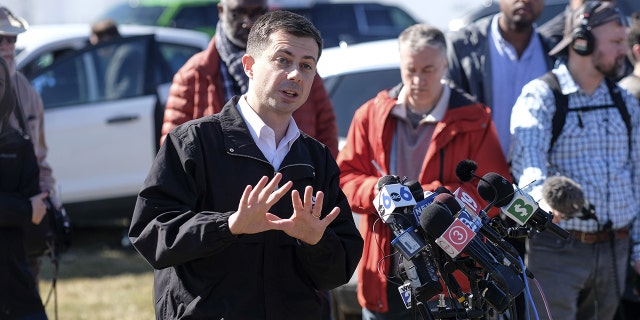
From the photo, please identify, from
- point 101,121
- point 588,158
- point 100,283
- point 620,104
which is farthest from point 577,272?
point 101,121

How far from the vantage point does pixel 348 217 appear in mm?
3867

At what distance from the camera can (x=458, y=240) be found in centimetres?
330

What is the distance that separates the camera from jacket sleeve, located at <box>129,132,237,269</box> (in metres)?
3.43

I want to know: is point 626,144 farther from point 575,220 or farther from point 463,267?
point 463,267

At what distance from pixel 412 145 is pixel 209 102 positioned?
41.0 inches

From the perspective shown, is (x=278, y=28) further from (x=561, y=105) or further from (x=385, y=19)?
(x=385, y=19)

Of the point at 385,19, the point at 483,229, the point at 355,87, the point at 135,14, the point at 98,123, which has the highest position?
the point at 483,229

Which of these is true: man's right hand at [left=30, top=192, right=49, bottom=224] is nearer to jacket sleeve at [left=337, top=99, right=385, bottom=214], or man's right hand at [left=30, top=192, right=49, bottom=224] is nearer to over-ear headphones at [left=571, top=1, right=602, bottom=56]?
jacket sleeve at [left=337, top=99, right=385, bottom=214]

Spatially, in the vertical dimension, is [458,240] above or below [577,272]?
above

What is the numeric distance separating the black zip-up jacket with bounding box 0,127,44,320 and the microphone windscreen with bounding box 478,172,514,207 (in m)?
2.27

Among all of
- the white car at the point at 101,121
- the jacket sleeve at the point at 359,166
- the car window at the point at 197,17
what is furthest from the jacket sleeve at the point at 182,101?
the car window at the point at 197,17

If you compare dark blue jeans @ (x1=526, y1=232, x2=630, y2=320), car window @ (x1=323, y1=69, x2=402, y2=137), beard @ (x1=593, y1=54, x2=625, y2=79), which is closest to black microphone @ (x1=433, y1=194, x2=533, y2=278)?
dark blue jeans @ (x1=526, y1=232, x2=630, y2=320)

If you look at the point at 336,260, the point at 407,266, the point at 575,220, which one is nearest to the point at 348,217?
the point at 336,260

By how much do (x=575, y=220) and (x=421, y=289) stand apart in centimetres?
211
